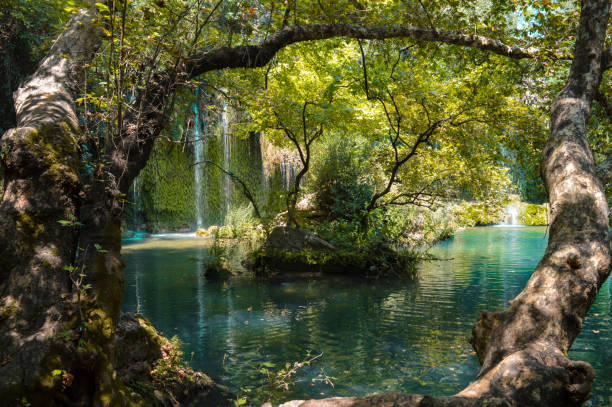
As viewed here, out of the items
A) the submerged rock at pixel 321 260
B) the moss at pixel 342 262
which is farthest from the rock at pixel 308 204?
the moss at pixel 342 262

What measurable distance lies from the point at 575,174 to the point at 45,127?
3.44m

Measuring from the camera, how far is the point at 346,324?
6.96 meters

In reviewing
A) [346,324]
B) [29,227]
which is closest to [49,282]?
[29,227]

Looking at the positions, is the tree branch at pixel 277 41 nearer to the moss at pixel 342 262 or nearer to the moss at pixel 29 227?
the moss at pixel 29 227

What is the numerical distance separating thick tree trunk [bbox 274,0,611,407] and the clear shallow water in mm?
755

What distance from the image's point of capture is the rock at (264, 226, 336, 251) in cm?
1125

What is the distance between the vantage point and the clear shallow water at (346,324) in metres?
4.84

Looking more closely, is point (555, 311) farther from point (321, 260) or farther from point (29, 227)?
point (321, 260)

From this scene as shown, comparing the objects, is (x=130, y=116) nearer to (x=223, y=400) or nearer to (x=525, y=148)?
(x=223, y=400)

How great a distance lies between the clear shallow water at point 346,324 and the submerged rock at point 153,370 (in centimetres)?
36

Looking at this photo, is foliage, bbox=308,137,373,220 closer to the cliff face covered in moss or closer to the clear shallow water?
the clear shallow water

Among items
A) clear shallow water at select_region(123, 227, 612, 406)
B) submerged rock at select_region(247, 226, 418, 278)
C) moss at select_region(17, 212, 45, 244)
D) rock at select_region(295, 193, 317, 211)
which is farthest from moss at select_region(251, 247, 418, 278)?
moss at select_region(17, 212, 45, 244)

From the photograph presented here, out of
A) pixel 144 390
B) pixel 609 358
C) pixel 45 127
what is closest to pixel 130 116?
pixel 45 127

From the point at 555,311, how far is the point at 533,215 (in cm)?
2944
